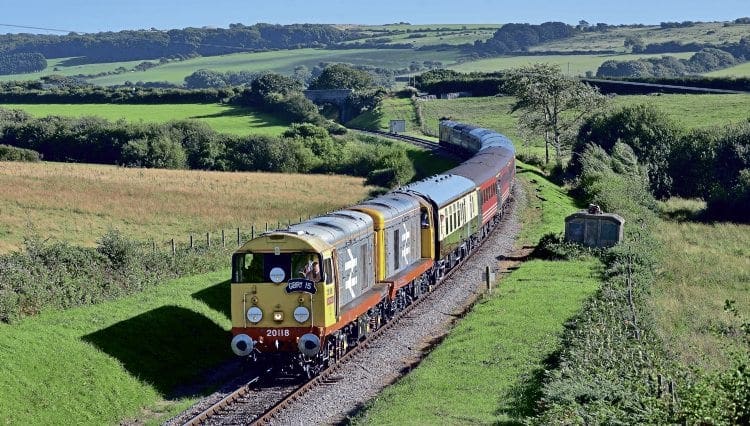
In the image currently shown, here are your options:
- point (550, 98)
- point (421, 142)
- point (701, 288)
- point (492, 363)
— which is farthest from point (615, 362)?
point (421, 142)

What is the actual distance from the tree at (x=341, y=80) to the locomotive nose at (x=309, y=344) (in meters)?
125

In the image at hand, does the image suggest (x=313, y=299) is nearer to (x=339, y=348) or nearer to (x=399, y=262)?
(x=339, y=348)

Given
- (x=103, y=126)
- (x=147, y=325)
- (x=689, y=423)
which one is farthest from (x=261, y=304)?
(x=103, y=126)

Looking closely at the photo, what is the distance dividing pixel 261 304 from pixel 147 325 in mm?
4923

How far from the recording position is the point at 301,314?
893 inches

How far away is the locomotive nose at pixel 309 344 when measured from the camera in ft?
73.8

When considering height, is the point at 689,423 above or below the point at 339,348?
above

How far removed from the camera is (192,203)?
198 ft

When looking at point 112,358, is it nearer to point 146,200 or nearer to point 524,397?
point 524,397

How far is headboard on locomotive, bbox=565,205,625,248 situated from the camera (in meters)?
40.8

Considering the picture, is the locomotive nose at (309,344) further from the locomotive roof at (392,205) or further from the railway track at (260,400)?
the locomotive roof at (392,205)

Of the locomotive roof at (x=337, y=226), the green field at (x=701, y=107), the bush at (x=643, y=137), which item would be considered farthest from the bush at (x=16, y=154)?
the locomotive roof at (x=337, y=226)

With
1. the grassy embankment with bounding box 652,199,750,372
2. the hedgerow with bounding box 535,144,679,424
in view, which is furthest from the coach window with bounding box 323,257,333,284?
the grassy embankment with bounding box 652,199,750,372

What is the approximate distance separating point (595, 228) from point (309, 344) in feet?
71.1
